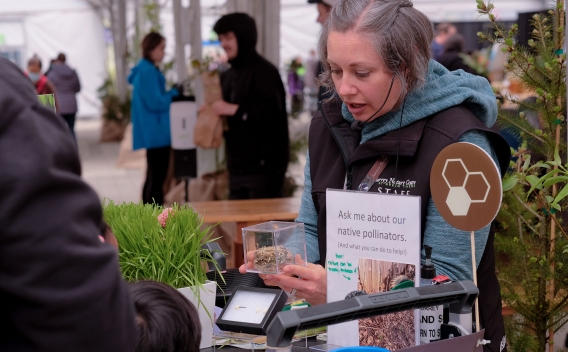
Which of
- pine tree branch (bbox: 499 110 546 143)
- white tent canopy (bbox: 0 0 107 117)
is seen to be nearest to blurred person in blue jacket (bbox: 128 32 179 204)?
pine tree branch (bbox: 499 110 546 143)

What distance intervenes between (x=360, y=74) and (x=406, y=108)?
0.14 m

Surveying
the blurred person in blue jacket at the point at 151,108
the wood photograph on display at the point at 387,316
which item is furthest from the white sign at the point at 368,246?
the blurred person in blue jacket at the point at 151,108

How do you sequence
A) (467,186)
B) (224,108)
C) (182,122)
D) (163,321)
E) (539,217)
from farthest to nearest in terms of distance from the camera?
(182,122) < (224,108) < (539,217) < (467,186) < (163,321)

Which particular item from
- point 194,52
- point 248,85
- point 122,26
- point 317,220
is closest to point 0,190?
point 317,220

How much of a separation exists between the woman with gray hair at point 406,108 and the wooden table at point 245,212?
8.01ft

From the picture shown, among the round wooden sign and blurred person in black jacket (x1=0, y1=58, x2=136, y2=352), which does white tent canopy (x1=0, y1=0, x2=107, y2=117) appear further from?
blurred person in black jacket (x1=0, y1=58, x2=136, y2=352)

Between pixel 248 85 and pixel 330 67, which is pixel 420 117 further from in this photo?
pixel 248 85

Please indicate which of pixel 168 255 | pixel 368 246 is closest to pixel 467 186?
pixel 368 246

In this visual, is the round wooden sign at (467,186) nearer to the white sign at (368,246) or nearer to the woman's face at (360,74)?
the white sign at (368,246)

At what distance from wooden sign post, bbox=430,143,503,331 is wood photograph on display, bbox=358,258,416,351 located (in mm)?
144

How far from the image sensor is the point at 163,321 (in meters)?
1.07

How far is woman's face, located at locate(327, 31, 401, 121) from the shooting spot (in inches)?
66.8

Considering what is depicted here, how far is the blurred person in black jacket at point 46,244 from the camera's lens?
777 mm

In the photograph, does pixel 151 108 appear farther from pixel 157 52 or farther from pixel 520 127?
pixel 520 127
